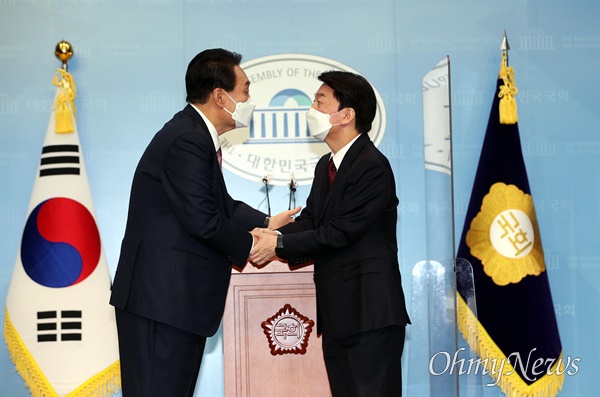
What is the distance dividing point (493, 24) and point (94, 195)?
250cm

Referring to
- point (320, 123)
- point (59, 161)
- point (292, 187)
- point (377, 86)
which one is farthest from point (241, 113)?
point (377, 86)

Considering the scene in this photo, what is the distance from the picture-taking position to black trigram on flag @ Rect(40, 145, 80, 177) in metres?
3.99

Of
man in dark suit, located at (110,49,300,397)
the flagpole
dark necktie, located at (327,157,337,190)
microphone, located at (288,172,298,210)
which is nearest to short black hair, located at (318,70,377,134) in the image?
dark necktie, located at (327,157,337,190)

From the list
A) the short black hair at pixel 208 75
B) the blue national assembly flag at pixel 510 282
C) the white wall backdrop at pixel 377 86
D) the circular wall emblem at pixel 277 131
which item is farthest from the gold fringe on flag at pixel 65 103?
the blue national assembly flag at pixel 510 282

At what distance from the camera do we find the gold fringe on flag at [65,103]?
400cm

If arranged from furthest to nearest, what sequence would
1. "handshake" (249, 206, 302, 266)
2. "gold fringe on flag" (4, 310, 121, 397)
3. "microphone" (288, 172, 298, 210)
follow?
1. "microphone" (288, 172, 298, 210)
2. "gold fringe on flag" (4, 310, 121, 397)
3. "handshake" (249, 206, 302, 266)

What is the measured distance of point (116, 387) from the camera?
3895mm

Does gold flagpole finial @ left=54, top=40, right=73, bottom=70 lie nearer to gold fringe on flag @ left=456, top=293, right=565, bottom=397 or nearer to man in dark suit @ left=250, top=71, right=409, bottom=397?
man in dark suit @ left=250, top=71, right=409, bottom=397

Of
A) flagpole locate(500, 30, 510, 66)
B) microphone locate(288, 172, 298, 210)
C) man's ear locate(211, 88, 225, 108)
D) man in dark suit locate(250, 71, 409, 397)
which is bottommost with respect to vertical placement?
man in dark suit locate(250, 71, 409, 397)

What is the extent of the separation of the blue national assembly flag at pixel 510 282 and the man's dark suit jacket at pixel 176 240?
1.81 metres

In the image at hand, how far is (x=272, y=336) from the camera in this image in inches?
123

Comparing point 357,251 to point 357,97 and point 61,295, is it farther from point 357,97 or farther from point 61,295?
point 61,295

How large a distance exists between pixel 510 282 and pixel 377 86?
133 centimetres

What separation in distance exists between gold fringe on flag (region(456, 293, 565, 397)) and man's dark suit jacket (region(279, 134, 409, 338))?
134 cm
